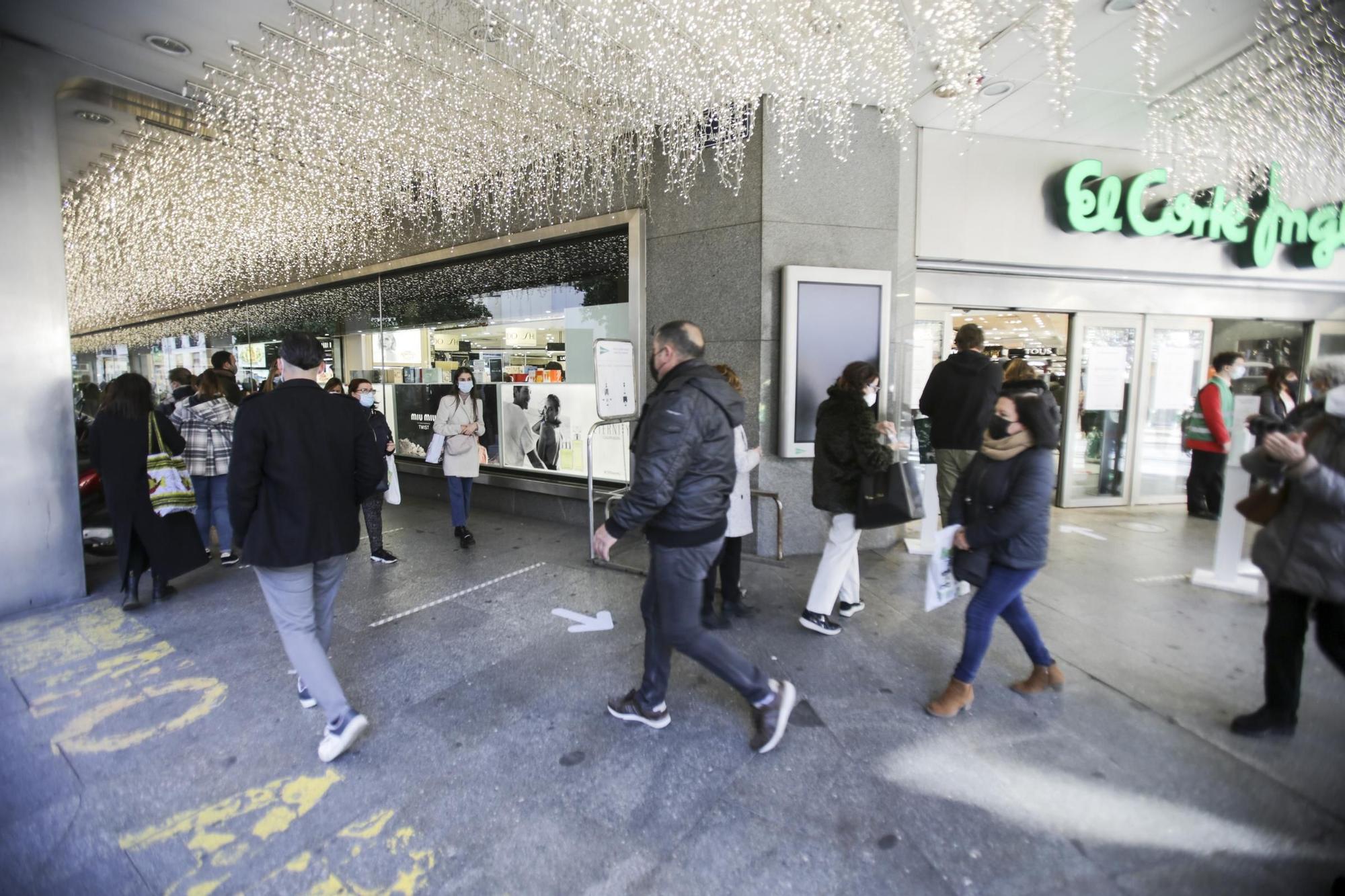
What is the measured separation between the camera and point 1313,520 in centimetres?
231

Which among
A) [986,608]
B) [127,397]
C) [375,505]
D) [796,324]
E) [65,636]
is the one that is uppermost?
[796,324]

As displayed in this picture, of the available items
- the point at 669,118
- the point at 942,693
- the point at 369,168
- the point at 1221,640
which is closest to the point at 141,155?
the point at 369,168

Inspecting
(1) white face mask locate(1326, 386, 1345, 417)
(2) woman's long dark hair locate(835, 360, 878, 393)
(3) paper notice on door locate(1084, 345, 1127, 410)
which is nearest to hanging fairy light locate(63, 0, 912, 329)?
(2) woman's long dark hair locate(835, 360, 878, 393)

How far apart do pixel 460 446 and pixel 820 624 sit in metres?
3.69

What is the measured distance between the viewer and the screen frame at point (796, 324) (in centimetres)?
516

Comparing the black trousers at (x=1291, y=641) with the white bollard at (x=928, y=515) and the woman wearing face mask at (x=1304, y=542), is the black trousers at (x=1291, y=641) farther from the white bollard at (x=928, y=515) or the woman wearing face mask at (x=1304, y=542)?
the white bollard at (x=928, y=515)

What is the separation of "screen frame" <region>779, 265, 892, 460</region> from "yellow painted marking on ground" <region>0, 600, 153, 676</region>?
4720 millimetres

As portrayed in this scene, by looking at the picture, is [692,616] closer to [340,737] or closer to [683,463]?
[683,463]

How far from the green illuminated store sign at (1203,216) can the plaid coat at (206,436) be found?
8330mm

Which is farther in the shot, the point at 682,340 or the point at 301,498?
the point at 682,340

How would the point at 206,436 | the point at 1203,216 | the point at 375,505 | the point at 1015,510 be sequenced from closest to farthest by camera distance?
the point at 1015,510, the point at 206,436, the point at 375,505, the point at 1203,216

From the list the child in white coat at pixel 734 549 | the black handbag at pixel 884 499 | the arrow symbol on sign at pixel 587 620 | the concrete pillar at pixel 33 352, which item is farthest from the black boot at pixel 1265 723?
the concrete pillar at pixel 33 352

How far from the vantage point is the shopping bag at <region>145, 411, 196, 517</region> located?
4.21 metres

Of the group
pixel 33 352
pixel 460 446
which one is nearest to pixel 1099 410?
pixel 460 446
